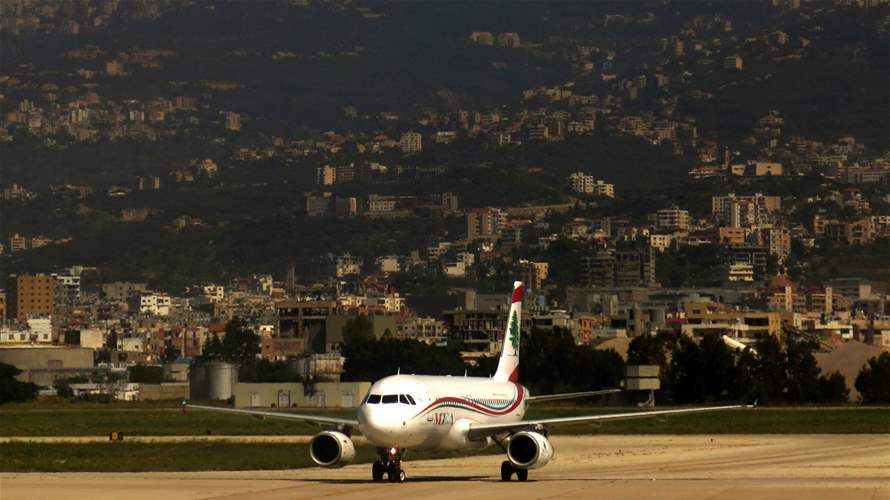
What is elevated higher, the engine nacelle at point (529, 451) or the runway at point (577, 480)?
the engine nacelle at point (529, 451)

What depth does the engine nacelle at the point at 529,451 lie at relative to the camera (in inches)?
1999

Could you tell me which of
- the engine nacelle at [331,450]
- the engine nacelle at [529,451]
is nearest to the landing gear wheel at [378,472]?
the engine nacelle at [331,450]

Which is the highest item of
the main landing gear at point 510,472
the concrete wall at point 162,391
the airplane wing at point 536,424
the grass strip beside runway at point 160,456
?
the airplane wing at point 536,424

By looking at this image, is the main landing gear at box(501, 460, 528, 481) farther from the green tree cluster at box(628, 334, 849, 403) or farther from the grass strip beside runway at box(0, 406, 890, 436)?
the green tree cluster at box(628, 334, 849, 403)

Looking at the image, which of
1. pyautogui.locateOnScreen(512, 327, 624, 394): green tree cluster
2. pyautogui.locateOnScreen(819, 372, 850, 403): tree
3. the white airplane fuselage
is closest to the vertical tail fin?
the white airplane fuselage

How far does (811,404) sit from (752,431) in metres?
38.5

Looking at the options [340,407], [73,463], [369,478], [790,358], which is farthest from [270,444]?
[790,358]

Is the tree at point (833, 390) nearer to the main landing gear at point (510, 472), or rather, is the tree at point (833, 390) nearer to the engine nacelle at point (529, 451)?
the main landing gear at point (510, 472)

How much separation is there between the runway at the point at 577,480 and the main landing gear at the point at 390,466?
0.40m

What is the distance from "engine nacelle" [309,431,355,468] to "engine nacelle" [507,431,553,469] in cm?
386

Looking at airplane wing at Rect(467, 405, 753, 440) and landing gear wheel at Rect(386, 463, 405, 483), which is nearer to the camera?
landing gear wheel at Rect(386, 463, 405, 483)

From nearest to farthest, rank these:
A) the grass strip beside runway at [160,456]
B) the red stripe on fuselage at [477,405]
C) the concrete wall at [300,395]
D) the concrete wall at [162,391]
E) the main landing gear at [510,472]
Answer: the main landing gear at [510,472], the red stripe on fuselage at [477,405], the grass strip beside runway at [160,456], the concrete wall at [300,395], the concrete wall at [162,391]

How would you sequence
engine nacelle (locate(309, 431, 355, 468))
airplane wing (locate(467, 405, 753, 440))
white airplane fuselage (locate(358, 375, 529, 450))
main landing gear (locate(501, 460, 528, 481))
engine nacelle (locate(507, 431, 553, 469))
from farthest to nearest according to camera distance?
airplane wing (locate(467, 405, 753, 440))
main landing gear (locate(501, 460, 528, 481))
engine nacelle (locate(309, 431, 355, 468))
engine nacelle (locate(507, 431, 553, 469))
white airplane fuselage (locate(358, 375, 529, 450))

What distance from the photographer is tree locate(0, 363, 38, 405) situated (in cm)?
13212
